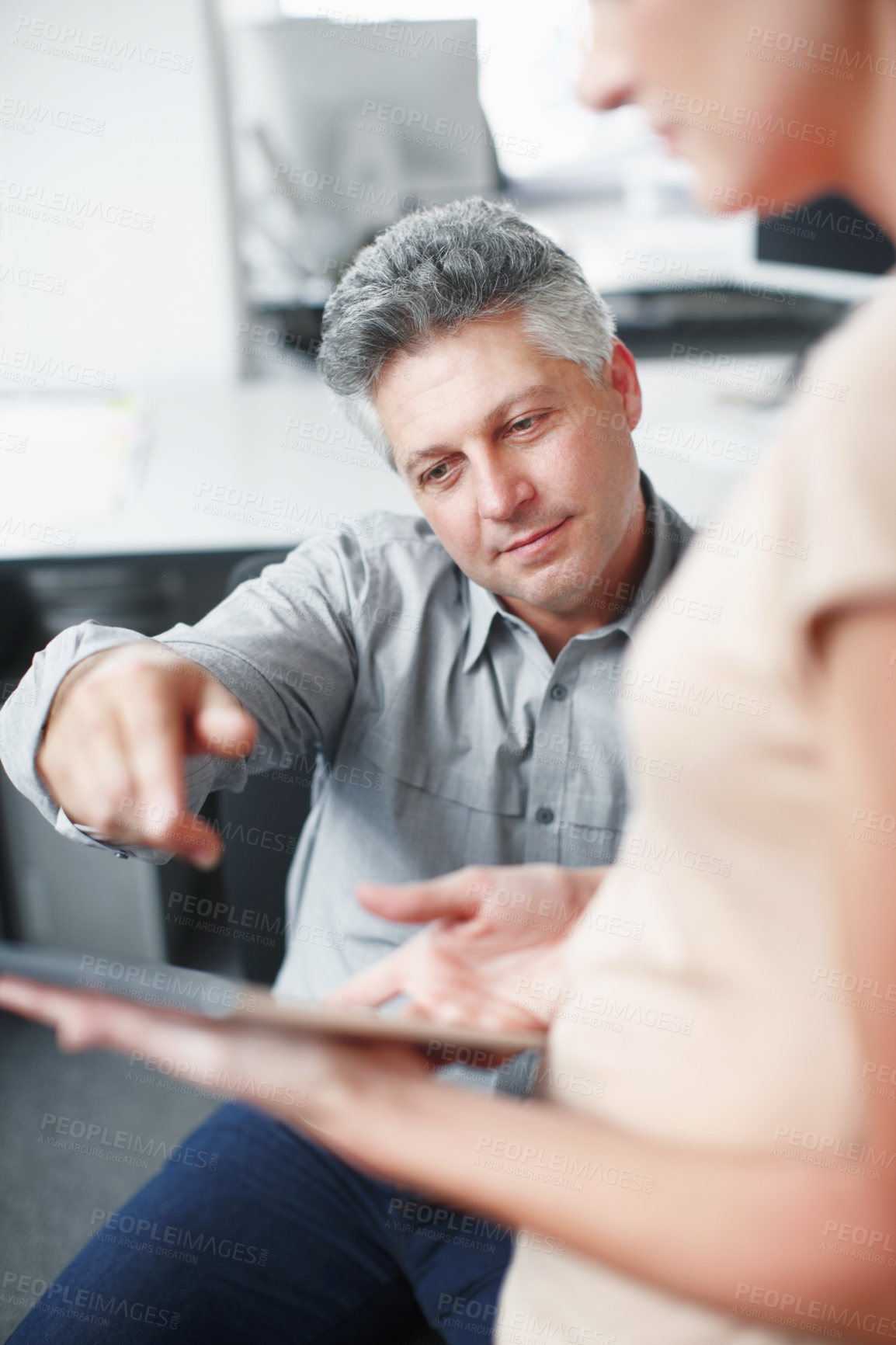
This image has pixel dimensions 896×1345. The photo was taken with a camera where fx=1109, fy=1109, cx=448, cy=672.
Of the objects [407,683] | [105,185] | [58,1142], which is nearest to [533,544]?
[407,683]

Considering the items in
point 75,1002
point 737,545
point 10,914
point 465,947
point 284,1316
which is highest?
point 737,545

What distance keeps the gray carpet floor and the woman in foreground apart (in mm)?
1301

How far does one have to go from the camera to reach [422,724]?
1.21 meters

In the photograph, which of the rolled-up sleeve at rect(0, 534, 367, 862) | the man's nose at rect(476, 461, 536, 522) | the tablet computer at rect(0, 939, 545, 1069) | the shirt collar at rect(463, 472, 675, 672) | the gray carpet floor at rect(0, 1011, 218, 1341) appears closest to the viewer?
the tablet computer at rect(0, 939, 545, 1069)

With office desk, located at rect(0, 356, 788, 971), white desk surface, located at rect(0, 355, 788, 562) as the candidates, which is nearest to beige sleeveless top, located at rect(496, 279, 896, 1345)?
white desk surface, located at rect(0, 355, 788, 562)

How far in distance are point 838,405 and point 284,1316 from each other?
3.09ft

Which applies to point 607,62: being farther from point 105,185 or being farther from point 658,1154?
point 105,185

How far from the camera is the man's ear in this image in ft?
3.99

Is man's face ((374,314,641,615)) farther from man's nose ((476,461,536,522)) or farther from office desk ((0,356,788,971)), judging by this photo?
office desk ((0,356,788,971))

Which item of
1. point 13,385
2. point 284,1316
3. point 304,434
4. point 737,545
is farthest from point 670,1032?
point 13,385

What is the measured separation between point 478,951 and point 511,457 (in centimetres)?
55

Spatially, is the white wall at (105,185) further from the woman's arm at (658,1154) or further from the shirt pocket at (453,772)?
the woman's arm at (658,1154)

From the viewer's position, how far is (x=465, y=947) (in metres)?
0.76

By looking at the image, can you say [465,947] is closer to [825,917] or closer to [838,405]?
[825,917]
